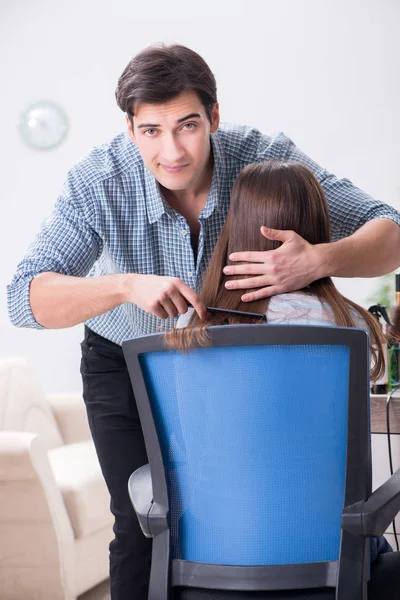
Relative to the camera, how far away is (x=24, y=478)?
8.21ft

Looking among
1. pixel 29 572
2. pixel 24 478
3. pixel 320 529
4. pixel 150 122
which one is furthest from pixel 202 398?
pixel 29 572

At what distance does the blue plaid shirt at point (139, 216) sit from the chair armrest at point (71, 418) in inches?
69.3

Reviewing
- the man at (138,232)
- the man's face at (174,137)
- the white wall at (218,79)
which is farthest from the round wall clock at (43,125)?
the man's face at (174,137)

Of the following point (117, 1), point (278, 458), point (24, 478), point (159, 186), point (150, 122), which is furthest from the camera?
point (117, 1)

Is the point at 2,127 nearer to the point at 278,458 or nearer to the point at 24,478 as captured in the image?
the point at 24,478

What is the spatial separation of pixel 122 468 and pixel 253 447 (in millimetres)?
589

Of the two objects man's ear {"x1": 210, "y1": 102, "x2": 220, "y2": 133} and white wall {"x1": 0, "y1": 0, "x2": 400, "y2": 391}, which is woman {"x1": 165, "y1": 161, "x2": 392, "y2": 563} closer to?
man's ear {"x1": 210, "y1": 102, "x2": 220, "y2": 133}

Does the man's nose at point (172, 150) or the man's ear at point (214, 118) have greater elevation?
the man's ear at point (214, 118)

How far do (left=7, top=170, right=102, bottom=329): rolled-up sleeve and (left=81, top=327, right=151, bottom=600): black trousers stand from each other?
249 millimetres

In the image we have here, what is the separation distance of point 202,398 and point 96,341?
725 millimetres

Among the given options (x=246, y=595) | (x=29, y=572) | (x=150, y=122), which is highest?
(x=150, y=122)

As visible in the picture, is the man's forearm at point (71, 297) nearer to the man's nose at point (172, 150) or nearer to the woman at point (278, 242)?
the woman at point (278, 242)

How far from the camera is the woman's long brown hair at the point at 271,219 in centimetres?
133

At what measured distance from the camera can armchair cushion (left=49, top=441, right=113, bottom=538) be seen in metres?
2.69
